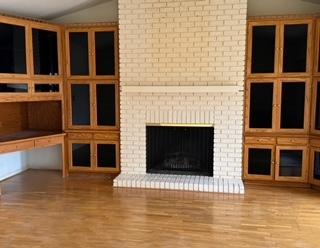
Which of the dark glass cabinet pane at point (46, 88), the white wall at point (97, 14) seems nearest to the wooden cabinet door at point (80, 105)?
the dark glass cabinet pane at point (46, 88)

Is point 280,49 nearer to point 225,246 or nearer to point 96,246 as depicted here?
point 225,246

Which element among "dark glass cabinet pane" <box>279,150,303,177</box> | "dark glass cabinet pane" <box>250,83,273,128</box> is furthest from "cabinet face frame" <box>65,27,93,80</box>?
"dark glass cabinet pane" <box>279,150,303,177</box>

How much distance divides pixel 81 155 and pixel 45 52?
5.53 feet

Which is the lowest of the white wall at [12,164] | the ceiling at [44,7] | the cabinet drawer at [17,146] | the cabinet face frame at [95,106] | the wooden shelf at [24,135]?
the white wall at [12,164]

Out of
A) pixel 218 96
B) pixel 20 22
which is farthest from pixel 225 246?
pixel 20 22

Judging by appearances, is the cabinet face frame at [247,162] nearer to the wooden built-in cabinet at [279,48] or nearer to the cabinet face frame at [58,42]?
the wooden built-in cabinet at [279,48]

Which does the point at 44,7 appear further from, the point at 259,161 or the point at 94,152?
the point at 259,161

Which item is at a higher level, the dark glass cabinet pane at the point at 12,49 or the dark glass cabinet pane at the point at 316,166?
the dark glass cabinet pane at the point at 12,49

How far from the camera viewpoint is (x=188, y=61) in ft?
15.5

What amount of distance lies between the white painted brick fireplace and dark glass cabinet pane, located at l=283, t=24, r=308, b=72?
609mm

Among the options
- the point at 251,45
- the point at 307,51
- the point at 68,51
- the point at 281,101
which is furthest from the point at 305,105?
the point at 68,51

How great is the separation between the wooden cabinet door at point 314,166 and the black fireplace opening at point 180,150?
4.58 ft

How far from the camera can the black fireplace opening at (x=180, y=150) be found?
487cm

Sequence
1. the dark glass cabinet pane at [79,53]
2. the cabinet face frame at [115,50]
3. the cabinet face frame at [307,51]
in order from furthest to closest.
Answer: the dark glass cabinet pane at [79,53]
the cabinet face frame at [115,50]
the cabinet face frame at [307,51]
